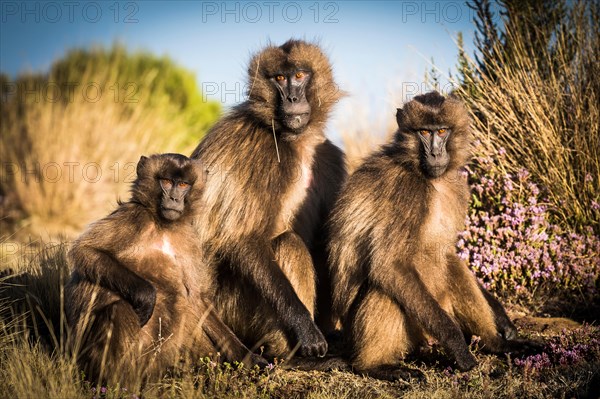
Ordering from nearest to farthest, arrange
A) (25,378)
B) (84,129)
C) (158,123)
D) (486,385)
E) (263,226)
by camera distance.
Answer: (25,378)
(486,385)
(263,226)
(84,129)
(158,123)

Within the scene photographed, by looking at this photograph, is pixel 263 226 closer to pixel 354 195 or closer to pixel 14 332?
pixel 354 195

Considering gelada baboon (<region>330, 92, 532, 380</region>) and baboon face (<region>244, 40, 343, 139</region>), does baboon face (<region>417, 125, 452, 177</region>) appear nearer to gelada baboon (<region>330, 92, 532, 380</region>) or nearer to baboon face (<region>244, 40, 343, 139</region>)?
gelada baboon (<region>330, 92, 532, 380</region>)

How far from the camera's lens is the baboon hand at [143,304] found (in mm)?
4047

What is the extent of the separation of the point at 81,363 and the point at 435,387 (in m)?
1.99

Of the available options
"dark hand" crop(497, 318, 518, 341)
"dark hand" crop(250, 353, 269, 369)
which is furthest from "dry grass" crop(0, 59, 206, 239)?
"dark hand" crop(497, 318, 518, 341)

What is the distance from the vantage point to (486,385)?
407cm

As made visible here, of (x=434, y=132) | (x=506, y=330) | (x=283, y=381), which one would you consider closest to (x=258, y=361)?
(x=283, y=381)

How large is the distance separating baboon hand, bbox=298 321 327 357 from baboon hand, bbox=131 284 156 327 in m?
1.03

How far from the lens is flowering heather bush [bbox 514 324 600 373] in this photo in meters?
4.46

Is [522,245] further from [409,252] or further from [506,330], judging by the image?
[409,252]

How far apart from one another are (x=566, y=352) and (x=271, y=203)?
209cm

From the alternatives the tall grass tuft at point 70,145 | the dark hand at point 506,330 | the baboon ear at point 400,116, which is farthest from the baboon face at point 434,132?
the tall grass tuft at point 70,145

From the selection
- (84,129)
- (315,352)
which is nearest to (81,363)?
(315,352)

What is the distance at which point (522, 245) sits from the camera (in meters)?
5.94
